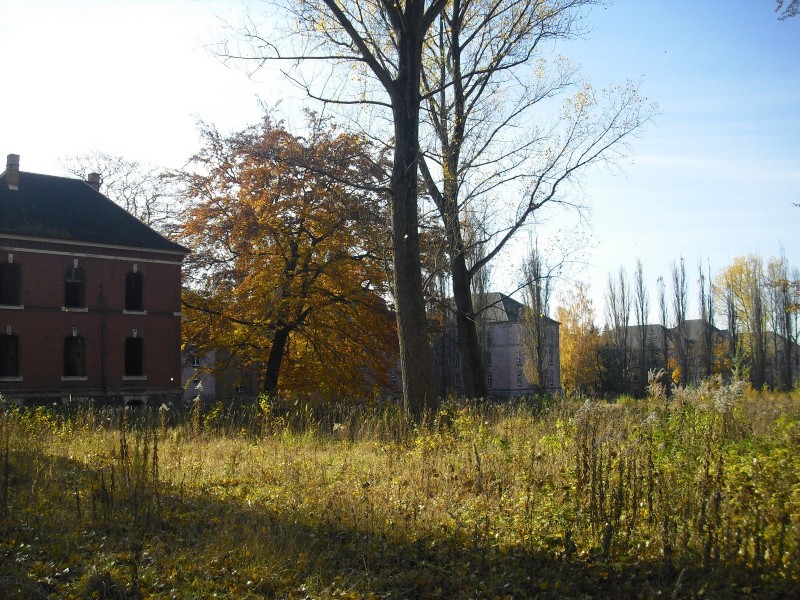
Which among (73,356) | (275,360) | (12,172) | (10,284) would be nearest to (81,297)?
(73,356)

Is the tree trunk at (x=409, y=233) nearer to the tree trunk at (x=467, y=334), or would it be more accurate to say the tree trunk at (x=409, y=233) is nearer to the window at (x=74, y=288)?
the tree trunk at (x=467, y=334)

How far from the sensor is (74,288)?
3431 cm

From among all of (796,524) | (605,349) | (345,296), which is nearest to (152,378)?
(345,296)

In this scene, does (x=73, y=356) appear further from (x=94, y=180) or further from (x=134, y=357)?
(x=94, y=180)

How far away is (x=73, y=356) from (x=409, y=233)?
2709cm

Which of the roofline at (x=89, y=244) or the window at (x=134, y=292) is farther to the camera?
the window at (x=134, y=292)

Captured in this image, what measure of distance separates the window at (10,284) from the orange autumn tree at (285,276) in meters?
8.55

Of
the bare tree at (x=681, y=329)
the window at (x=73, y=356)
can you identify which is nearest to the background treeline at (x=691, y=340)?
the bare tree at (x=681, y=329)

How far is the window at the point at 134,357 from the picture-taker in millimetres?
35875

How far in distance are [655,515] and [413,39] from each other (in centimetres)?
942

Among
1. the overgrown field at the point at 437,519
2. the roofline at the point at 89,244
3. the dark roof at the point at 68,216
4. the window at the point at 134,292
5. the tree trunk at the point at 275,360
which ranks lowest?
the overgrown field at the point at 437,519

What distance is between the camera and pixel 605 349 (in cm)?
6275

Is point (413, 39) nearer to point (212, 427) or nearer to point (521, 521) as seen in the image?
point (212, 427)

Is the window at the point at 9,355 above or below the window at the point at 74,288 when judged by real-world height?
below
